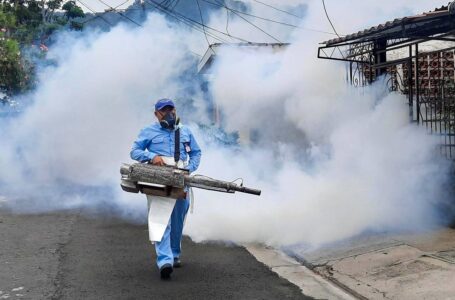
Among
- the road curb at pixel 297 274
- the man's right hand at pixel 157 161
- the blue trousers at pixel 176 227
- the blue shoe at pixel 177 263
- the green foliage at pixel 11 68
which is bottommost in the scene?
the road curb at pixel 297 274

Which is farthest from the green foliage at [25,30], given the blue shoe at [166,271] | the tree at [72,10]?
the blue shoe at [166,271]

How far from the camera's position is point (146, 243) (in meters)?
7.08

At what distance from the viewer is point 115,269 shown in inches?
232

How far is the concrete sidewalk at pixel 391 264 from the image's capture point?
198 inches

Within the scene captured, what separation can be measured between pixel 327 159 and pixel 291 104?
1.77m

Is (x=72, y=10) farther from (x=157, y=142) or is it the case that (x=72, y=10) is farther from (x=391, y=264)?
(x=391, y=264)

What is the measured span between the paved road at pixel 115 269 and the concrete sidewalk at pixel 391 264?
578mm

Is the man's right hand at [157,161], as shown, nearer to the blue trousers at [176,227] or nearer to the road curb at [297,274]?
the blue trousers at [176,227]

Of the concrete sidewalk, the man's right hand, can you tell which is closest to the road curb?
the concrete sidewalk

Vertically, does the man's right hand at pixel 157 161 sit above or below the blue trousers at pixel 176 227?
above

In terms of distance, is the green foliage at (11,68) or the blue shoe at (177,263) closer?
the blue shoe at (177,263)

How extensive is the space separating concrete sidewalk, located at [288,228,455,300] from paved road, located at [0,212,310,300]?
578mm

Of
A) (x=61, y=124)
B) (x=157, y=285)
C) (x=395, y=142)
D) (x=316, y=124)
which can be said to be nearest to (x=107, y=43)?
(x=61, y=124)

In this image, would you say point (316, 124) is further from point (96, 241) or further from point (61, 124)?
point (61, 124)
